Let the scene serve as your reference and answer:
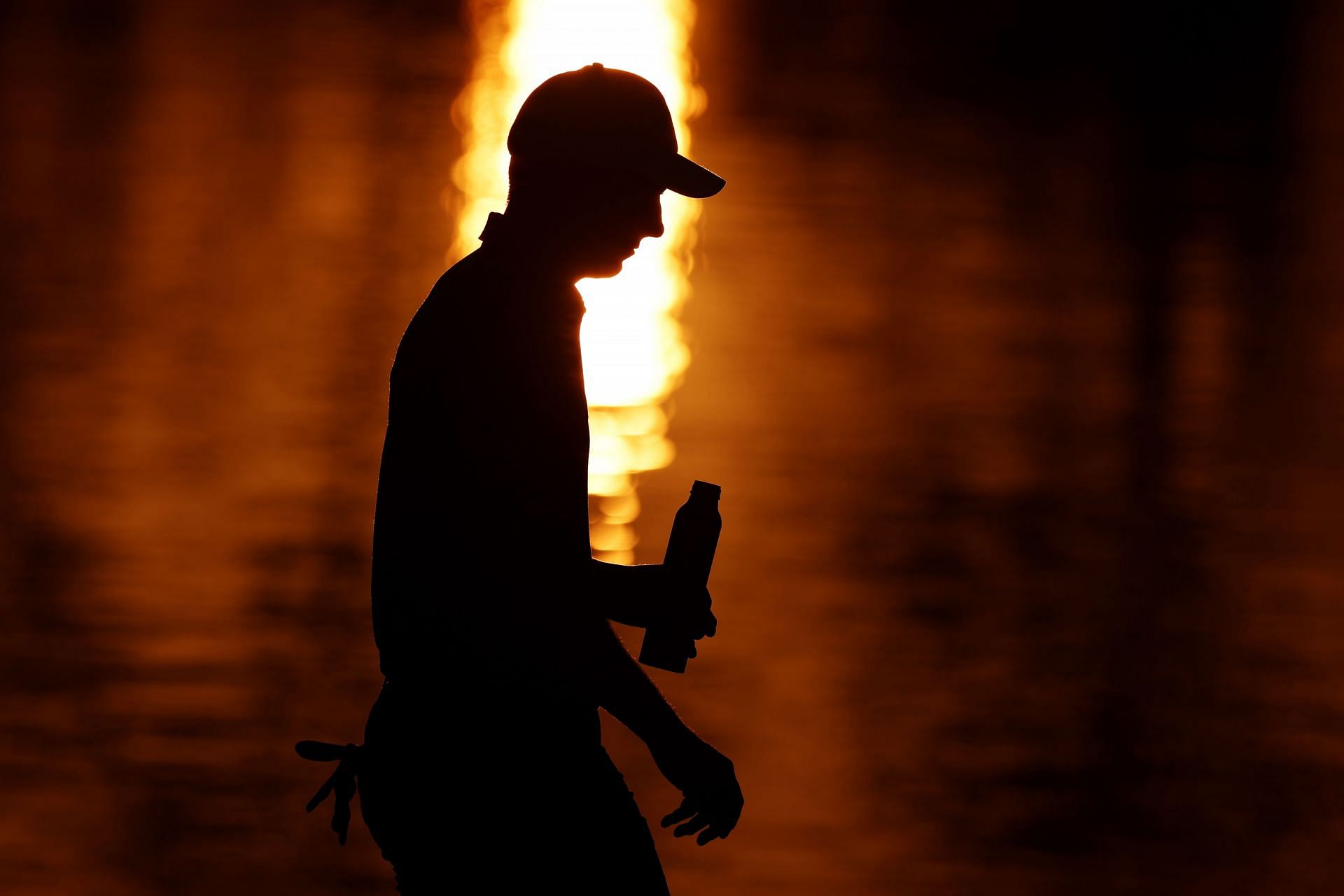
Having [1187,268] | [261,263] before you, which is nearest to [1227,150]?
[1187,268]

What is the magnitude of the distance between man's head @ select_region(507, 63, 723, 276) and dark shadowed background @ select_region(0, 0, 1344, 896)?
6.01ft

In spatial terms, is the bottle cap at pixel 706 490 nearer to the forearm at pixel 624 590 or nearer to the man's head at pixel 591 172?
the forearm at pixel 624 590

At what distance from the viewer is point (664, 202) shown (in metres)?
3.66

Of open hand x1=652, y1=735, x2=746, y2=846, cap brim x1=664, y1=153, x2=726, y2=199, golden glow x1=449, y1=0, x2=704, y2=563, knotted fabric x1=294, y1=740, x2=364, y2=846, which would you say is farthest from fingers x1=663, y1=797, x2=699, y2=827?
golden glow x1=449, y1=0, x2=704, y2=563

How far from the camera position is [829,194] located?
3.72 metres

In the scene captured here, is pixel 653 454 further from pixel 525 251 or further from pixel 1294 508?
pixel 525 251

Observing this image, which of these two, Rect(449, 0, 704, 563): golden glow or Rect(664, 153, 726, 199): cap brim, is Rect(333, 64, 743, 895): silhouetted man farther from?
Rect(449, 0, 704, 563): golden glow

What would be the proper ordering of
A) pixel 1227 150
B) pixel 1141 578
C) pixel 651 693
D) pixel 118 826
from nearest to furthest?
pixel 651 693 < pixel 118 826 < pixel 1141 578 < pixel 1227 150

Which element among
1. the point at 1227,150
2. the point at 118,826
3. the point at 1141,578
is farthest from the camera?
the point at 1227,150

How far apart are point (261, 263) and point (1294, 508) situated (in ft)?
8.16

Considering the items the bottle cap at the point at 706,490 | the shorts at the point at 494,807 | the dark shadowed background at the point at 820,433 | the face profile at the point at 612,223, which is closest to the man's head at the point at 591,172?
the face profile at the point at 612,223

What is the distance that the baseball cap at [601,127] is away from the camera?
1561 mm

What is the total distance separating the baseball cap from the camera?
1.56 m

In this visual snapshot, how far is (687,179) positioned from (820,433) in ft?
6.53
